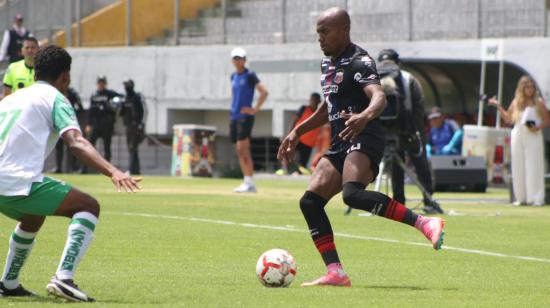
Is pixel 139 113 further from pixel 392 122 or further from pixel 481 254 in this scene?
pixel 481 254

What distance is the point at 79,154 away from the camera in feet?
25.8

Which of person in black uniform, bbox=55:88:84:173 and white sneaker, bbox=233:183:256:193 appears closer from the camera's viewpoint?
white sneaker, bbox=233:183:256:193

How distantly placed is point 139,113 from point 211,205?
45.1ft

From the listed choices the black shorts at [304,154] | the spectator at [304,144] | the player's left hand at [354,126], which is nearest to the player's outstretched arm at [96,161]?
the player's left hand at [354,126]

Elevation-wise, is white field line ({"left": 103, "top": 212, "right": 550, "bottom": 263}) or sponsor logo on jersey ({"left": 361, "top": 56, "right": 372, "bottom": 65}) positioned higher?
sponsor logo on jersey ({"left": 361, "top": 56, "right": 372, "bottom": 65})

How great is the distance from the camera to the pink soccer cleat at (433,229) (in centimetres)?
902

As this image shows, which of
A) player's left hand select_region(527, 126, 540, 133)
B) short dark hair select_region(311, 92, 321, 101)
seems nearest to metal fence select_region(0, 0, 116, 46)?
short dark hair select_region(311, 92, 321, 101)

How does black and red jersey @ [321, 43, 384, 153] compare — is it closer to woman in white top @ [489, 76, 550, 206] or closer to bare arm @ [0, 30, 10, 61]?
woman in white top @ [489, 76, 550, 206]

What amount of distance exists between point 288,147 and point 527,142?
11.7 m

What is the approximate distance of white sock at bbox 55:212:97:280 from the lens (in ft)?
26.1

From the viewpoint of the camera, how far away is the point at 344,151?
9500 mm

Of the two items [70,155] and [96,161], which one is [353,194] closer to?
[96,161]

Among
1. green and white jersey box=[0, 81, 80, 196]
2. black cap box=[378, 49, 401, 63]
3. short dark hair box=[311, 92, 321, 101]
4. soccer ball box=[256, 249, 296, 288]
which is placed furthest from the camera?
short dark hair box=[311, 92, 321, 101]

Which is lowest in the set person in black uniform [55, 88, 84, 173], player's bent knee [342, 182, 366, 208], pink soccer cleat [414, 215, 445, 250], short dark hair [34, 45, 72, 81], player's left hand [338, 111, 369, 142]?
person in black uniform [55, 88, 84, 173]
